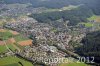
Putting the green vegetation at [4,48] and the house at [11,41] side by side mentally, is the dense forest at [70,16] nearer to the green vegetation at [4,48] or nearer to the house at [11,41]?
the house at [11,41]

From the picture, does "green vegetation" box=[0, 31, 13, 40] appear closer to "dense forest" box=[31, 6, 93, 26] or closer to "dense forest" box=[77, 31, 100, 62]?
"dense forest" box=[77, 31, 100, 62]

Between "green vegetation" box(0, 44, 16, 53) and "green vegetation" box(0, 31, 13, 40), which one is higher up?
"green vegetation" box(0, 31, 13, 40)

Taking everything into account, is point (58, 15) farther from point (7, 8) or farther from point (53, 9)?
point (7, 8)

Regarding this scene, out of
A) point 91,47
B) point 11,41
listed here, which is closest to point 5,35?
point 11,41

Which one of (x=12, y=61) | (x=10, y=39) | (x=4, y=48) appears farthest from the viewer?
(x=10, y=39)

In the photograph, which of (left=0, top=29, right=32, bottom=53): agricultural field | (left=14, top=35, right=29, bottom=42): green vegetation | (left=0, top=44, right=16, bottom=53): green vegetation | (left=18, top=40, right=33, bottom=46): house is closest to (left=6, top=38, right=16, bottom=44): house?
(left=0, top=29, right=32, bottom=53): agricultural field

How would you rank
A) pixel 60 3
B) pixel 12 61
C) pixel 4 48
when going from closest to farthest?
pixel 12 61, pixel 4 48, pixel 60 3

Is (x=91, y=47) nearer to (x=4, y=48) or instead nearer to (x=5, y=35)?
(x=4, y=48)
